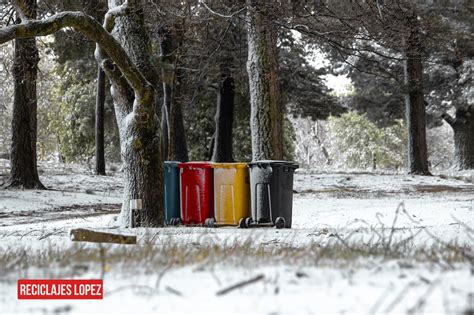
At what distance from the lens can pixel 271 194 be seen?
10.4 metres

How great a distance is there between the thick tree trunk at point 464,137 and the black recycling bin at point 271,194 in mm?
20647

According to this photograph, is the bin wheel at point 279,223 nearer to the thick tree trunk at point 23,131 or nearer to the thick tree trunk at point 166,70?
the thick tree trunk at point 23,131

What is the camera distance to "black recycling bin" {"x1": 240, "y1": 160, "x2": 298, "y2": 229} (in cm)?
1034

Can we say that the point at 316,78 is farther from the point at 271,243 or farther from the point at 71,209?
the point at 271,243

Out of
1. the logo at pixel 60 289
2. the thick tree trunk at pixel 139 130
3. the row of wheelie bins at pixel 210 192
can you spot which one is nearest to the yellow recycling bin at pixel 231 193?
the row of wheelie bins at pixel 210 192

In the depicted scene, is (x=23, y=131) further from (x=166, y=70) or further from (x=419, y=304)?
(x=419, y=304)

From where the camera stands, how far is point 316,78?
26531 millimetres

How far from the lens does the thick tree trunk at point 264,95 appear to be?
12.8m

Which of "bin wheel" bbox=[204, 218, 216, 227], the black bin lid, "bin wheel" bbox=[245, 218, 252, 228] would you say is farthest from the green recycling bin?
the black bin lid

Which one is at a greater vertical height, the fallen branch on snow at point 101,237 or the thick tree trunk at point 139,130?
the thick tree trunk at point 139,130

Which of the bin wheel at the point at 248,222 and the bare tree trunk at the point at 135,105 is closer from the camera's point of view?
the bare tree trunk at the point at 135,105

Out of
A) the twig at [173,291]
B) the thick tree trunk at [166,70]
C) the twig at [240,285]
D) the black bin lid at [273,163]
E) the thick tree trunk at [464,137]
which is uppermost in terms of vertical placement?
the thick tree trunk at [166,70]

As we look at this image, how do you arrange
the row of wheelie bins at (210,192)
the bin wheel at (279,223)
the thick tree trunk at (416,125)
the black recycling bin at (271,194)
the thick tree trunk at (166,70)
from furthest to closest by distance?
the thick tree trunk at (416,125)
the thick tree trunk at (166,70)
the row of wheelie bins at (210,192)
the black recycling bin at (271,194)
the bin wheel at (279,223)

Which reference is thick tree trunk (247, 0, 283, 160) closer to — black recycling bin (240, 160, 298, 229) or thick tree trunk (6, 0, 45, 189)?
black recycling bin (240, 160, 298, 229)
